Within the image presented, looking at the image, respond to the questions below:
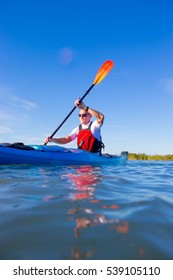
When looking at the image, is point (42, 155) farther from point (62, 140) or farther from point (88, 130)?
point (62, 140)

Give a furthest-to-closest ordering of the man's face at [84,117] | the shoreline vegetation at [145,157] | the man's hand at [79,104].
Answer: the shoreline vegetation at [145,157], the man's face at [84,117], the man's hand at [79,104]

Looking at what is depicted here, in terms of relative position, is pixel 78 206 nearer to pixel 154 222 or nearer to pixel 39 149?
pixel 154 222

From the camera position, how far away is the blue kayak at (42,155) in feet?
18.3

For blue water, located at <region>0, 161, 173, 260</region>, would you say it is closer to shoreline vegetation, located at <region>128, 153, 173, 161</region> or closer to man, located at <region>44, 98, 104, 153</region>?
man, located at <region>44, 98, 104, 153</region>

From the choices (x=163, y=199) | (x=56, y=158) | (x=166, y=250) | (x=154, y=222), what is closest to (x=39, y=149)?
(x=56, y=158)

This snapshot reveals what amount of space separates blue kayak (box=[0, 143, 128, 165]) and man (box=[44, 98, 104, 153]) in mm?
407

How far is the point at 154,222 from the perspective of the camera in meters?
1.66

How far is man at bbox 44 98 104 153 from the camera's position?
7.16 metres

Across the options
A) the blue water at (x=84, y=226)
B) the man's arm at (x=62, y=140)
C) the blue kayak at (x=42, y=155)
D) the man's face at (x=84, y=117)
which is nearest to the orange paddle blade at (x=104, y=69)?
the man's face at (x=84, y=117)

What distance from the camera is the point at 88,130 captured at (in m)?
7.39

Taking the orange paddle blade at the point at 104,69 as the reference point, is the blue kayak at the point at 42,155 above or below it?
below

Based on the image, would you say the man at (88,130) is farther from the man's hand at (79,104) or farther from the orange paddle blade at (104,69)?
the orange paddle blade at (104,69)

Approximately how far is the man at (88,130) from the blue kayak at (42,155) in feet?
1.34

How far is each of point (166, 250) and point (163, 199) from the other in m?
1.25
